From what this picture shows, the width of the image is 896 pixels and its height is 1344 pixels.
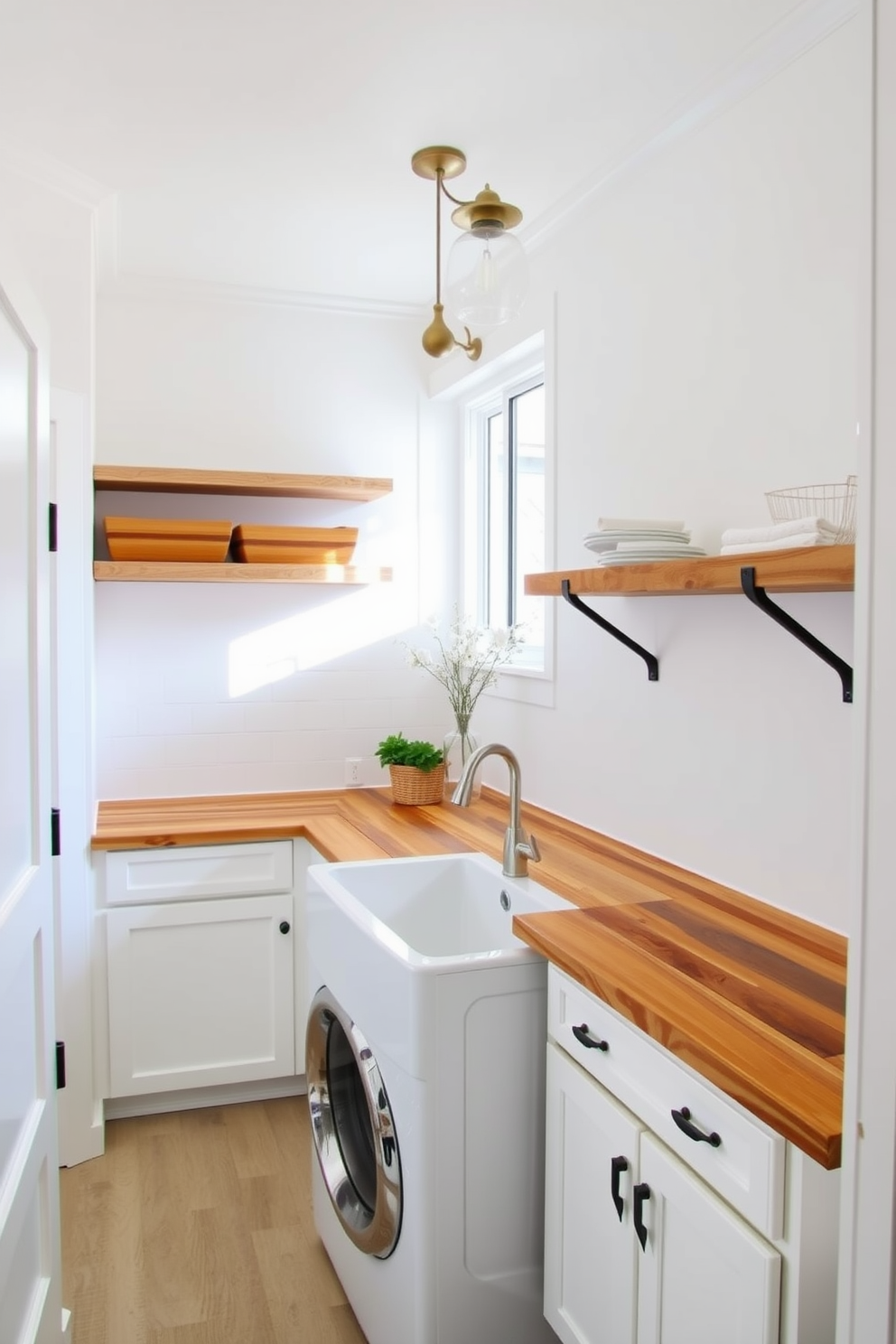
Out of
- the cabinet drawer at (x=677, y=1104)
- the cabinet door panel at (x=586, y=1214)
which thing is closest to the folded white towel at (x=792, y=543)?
the cabinet drawer at (x=677, y=1104)

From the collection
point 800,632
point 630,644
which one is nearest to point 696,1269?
point 800,632

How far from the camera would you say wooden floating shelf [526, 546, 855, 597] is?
4.68ft

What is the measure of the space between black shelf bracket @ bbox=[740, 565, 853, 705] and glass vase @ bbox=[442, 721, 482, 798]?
5.71 feet

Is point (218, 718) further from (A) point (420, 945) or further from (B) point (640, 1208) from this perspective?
(B) point (640, 1208)

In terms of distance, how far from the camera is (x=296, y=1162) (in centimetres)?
277

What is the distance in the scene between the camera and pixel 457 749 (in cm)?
365

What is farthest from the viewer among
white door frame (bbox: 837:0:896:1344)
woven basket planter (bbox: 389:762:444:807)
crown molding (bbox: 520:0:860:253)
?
woven basket planter (bbox: 389:762:444:807)

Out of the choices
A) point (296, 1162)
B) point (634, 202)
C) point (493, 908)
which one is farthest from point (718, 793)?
point (296, 1162)

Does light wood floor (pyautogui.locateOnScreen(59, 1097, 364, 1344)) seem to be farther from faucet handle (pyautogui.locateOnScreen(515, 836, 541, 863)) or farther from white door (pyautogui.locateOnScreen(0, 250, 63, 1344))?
faucet handle (pyautogui.locateOnScreen(515, 836, 541, 863))

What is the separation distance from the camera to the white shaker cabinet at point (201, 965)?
2916mm

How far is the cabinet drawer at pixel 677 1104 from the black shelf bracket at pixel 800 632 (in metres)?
0.67

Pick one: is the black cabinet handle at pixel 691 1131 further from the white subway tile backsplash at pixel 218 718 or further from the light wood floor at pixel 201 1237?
the white subway tile backsplash at pixel 218 718

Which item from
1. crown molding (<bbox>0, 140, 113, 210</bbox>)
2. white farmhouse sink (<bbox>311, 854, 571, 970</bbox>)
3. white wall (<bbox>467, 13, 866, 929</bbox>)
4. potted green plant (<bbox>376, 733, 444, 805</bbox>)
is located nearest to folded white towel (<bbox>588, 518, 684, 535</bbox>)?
white wall (<bbox>467, 13, 866, 929</bbox>)

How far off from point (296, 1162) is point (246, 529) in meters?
1.90
